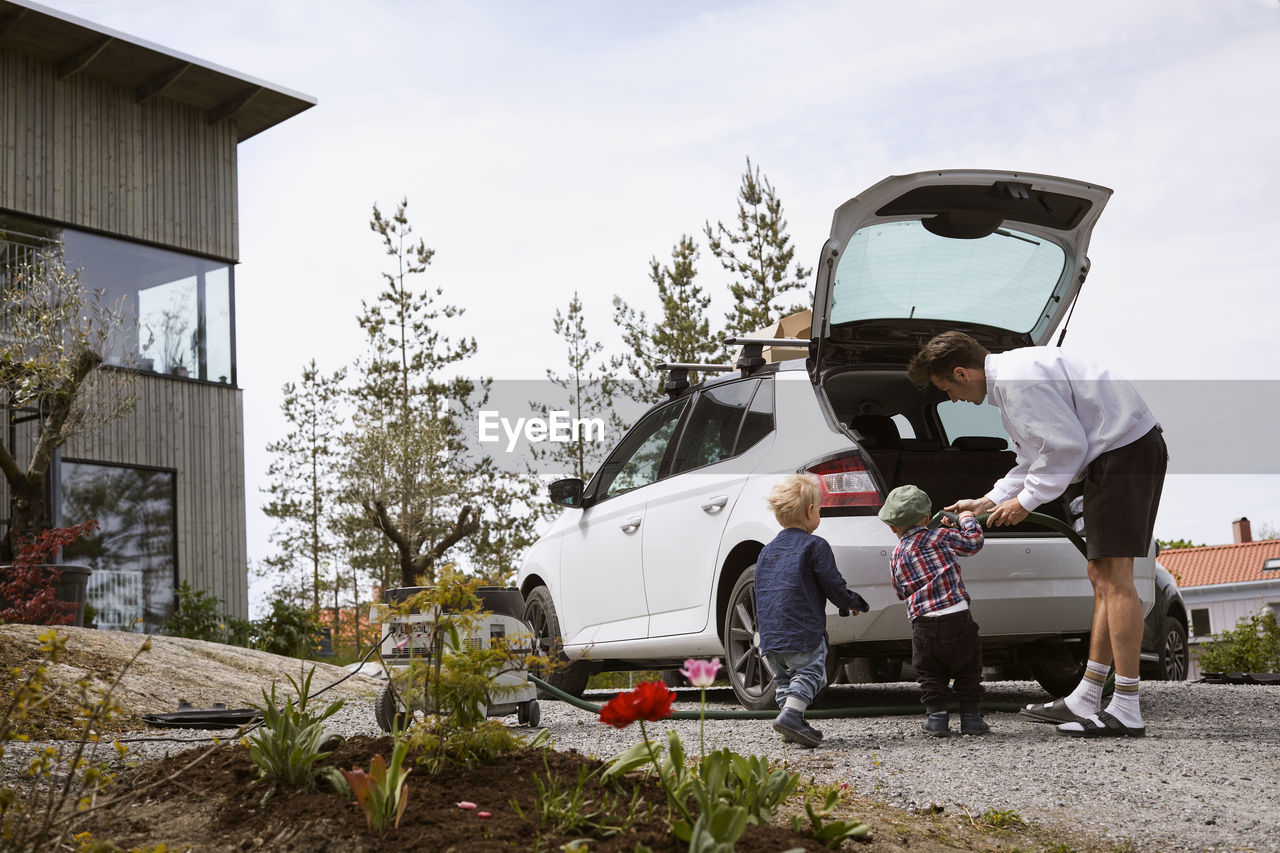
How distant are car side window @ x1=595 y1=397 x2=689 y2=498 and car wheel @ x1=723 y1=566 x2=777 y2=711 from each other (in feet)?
3.79

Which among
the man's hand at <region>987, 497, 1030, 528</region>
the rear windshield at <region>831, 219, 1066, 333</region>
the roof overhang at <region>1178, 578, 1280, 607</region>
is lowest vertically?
the roof overhang at <region>1178, 578, 1280, 607</region>

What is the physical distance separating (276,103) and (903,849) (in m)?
18.4

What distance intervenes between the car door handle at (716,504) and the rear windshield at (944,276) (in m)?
1.06

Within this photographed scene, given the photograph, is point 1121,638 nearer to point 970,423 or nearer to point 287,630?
point 970,423

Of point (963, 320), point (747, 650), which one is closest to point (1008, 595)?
point (747, 650)

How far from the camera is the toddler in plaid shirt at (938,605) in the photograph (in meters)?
4.82

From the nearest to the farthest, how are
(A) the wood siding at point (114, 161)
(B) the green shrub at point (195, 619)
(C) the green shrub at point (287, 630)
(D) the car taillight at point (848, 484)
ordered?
(D) the car taillight at point (848, 484)
(C) the green shrub at point (287, 630)
(B) the green shrub at point (195, 619)
(A) the wood siding at point (114, 161)

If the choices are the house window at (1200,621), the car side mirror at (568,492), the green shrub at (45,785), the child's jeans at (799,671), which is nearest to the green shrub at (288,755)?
the green shrub at (45,785)

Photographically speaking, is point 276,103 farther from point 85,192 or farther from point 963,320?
point 963,320

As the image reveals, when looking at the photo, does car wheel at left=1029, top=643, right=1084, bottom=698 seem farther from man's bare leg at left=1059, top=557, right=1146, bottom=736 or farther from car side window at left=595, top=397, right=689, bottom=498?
car side window at left=595, top=397, right=689, bottom=498

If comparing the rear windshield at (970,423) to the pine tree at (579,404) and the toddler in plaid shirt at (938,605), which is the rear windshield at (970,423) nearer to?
the toddler in plaid shirt at (938,605)

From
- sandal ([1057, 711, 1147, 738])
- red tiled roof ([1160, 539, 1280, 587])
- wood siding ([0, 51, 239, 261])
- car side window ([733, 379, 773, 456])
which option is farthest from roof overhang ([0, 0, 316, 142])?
red tiled roof ([1160, 539, 1280, 587])

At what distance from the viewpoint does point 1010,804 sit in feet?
11.3

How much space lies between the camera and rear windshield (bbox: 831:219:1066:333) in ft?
18.8
